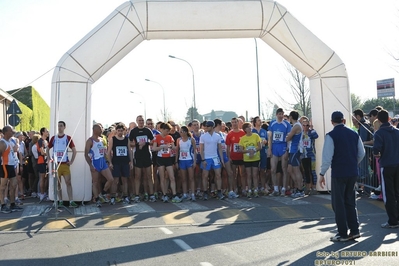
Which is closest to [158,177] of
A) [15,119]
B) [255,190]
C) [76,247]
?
[255,190]

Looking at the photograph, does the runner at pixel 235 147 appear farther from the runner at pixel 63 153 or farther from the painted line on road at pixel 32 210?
the painted line on road at pixel 32 210

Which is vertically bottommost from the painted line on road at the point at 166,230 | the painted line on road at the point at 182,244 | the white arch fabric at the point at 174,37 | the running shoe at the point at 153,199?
the painted line on road at the point at 182,244

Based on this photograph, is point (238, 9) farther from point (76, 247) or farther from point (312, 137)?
point (76, 247)

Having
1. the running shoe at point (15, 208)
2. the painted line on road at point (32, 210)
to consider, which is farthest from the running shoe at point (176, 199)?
the running shoe at point (15, 208)

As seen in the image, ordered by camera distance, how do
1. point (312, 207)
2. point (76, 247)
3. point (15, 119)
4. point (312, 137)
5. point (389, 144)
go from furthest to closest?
point (15, 119)
point (312, 137)
point (312, 207)
point (389, 144)
point (76, 247)

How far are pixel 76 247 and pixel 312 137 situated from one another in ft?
25.3

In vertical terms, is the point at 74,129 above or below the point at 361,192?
above

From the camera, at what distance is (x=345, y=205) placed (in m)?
9.18

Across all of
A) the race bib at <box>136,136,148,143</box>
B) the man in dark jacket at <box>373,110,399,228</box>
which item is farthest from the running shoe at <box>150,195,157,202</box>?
the man in dark jacket at <box>373,110,399,228</box>

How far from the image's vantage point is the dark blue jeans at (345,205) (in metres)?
8.95

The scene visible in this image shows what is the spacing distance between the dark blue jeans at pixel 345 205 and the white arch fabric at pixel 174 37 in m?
5.74

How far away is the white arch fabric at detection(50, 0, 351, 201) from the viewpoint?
13664 millimetres

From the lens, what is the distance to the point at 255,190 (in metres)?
15.1

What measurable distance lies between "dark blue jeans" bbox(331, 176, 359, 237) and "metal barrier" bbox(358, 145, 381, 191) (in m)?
4.71
